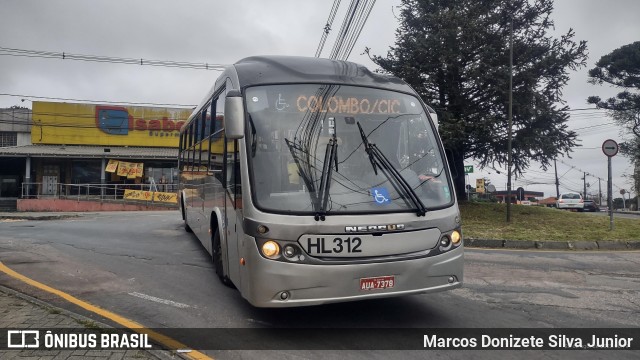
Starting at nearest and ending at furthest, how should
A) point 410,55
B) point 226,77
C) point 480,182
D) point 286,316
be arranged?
1. point 286,316
2. point 226,77
3. point 410,55
4. point 480,182

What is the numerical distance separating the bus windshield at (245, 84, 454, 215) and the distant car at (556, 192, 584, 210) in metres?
35.8

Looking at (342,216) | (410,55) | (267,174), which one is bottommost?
(342,216)

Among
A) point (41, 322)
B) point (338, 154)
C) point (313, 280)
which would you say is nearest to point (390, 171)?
point (338, 154)

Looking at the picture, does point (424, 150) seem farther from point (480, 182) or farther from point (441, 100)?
point (480, 182)

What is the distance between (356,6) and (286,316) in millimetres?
7672

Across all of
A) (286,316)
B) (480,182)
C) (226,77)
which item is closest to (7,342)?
(286,316)

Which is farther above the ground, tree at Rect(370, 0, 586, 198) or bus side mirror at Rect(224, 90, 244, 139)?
tree at Rect(370, 0, 586, 198)

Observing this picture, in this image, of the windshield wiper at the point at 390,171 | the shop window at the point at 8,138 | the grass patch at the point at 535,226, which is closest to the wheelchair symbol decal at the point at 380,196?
the windshield wiper at the point at 390,171

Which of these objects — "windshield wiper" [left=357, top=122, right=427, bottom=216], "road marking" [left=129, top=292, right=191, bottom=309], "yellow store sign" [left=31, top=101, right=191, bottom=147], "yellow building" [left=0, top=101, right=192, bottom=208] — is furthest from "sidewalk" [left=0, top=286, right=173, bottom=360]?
"yellow store sign" [left=31, top=101, right=191, bottom=147]

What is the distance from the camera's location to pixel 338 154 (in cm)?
504

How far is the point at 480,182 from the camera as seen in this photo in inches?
1586

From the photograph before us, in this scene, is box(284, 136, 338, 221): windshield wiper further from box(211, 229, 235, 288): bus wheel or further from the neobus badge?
box(211, 229, 235, 288): bus wheel

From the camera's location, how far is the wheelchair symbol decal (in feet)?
16.1

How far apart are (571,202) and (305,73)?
36830mm
